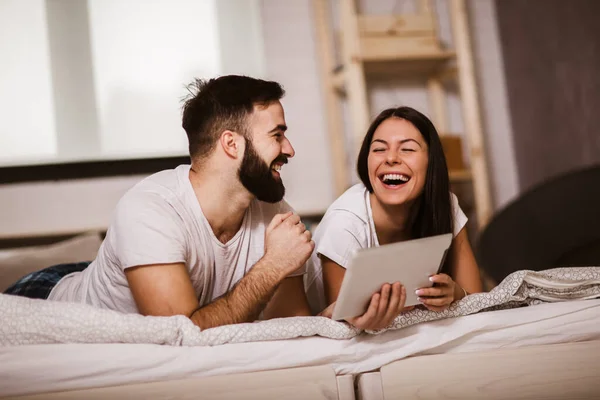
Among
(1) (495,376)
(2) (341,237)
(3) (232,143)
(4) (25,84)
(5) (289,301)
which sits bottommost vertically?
(1) (495,376)

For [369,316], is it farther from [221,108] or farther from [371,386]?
[221,108]

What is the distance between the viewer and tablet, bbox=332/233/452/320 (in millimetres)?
910

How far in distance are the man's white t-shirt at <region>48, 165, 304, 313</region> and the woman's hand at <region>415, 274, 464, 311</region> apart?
0.41 meters

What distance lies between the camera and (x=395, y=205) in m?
1.46

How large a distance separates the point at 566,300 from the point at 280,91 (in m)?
0.76

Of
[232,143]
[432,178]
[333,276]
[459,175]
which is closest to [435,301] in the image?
[333,276]

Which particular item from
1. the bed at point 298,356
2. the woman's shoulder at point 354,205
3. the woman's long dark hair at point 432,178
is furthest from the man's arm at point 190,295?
the woman's long dark hair at point 432,178

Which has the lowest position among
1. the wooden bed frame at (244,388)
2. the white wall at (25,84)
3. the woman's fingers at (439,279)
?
the wooden bed frame at (244,388)

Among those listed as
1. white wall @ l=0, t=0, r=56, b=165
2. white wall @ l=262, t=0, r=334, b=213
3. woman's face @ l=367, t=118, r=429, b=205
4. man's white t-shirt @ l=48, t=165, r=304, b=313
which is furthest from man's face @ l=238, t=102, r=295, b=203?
white wall @ l=0, t=0, r=56, b=165

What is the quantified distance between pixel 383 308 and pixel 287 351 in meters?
0.17

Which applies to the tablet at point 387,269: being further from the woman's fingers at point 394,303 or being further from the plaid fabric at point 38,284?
the plaid fabric at point 38,284

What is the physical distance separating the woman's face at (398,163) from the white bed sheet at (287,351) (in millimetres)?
414

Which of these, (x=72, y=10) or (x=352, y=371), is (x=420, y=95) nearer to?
(x=72, y=10)

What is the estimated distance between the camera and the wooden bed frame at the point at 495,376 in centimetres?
99
